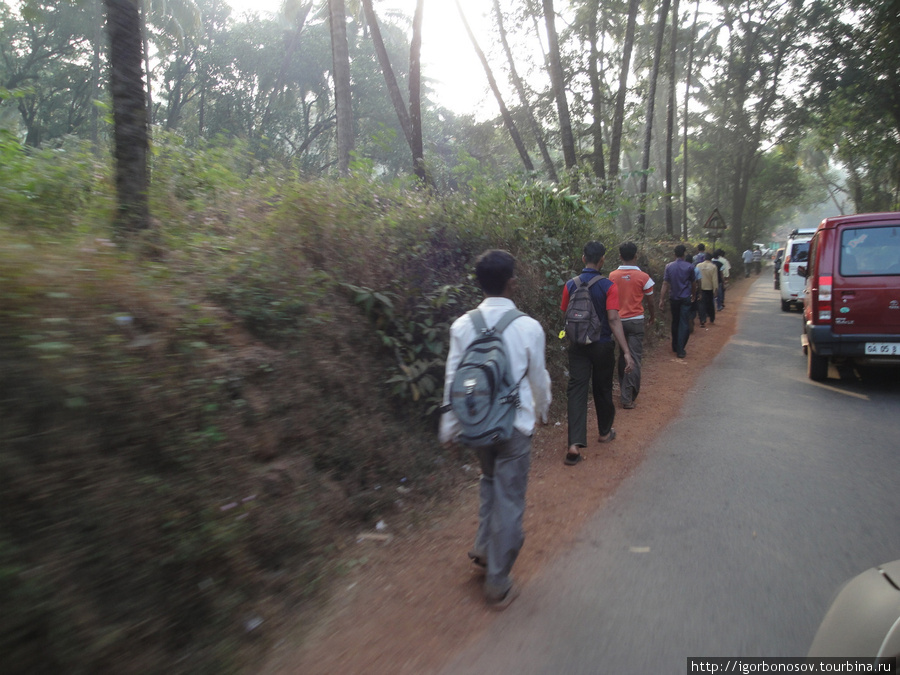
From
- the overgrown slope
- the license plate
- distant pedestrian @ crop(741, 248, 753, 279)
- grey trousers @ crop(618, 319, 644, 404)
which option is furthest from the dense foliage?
distant pedestrian @ crop(741, 248, 753, 279)

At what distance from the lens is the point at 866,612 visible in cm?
205

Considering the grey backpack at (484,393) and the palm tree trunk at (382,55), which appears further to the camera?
the palm tree trunk at (382,55)

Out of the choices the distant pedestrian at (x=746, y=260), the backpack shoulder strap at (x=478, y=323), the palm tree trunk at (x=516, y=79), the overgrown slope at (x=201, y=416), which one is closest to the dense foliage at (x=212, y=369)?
the overgrown slope at (x=201, y=416)

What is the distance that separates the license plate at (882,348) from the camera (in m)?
7.17

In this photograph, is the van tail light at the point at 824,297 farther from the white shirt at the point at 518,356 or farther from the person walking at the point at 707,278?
the person walking at the point at 707,278

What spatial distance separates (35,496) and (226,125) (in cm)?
2964

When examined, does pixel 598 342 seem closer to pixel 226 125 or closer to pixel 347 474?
pixel 347 474

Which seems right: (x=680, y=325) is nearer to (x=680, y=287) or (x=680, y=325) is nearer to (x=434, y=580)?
(x=680, y=287)

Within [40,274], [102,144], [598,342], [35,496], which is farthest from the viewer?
[102,144]

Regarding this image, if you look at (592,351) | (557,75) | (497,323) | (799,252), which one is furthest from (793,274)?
(497,323)

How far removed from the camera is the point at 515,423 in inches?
128

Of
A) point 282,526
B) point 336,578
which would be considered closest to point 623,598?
point 336,578

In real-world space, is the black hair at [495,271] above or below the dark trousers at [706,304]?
above

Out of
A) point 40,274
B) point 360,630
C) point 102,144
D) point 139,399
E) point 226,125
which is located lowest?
point 360,630
